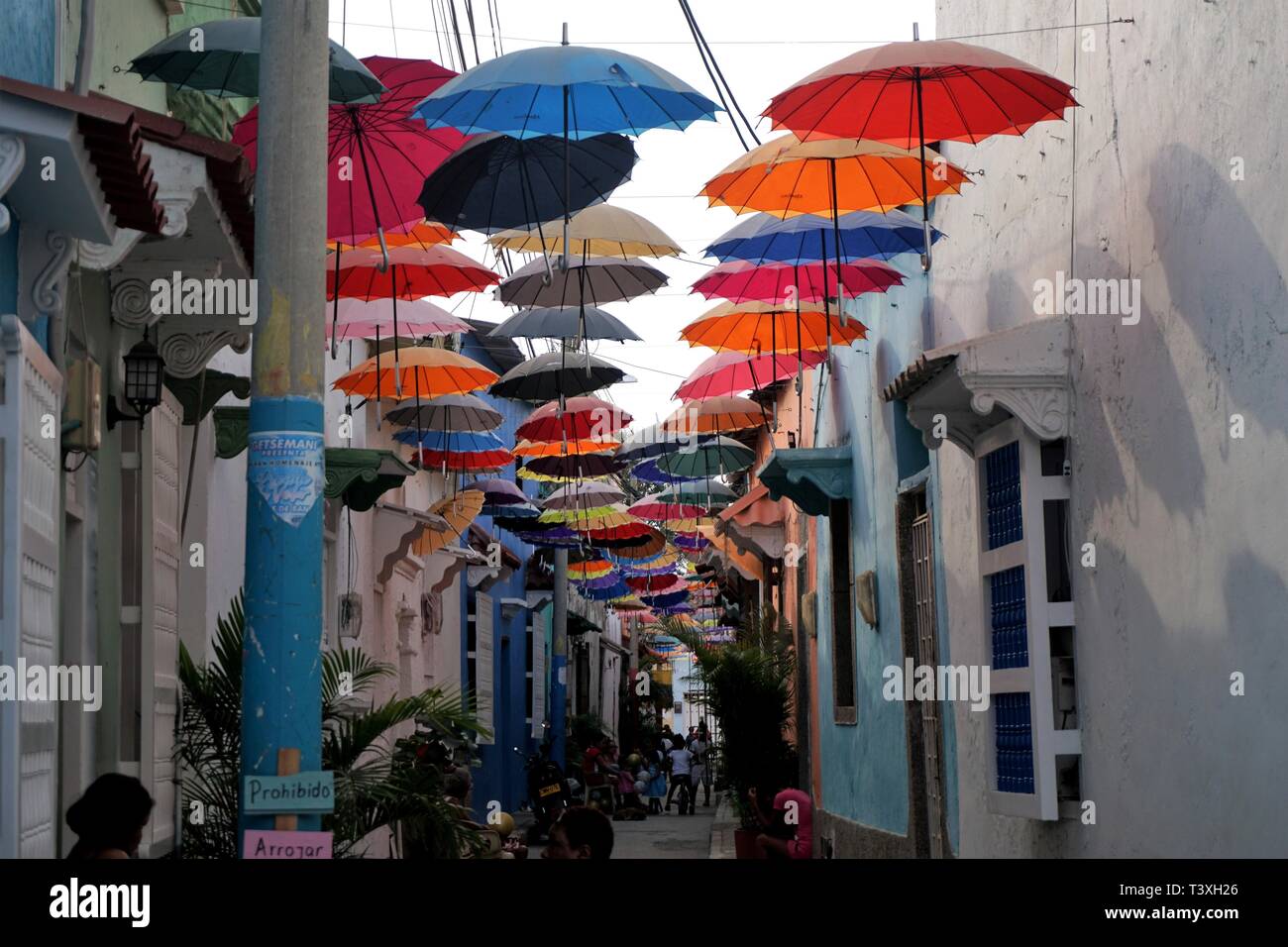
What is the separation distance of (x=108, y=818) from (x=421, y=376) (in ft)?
31.2

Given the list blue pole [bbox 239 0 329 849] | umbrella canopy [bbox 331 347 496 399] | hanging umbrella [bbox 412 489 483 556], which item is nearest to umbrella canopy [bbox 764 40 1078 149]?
blue pole [bbox 239 0 329 849]

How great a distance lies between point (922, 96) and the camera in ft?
26.5

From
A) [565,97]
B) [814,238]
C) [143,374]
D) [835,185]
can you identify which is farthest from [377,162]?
[814,238]

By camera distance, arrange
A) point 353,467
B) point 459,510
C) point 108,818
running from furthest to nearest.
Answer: point 459,510
point 353,467
point 108,818

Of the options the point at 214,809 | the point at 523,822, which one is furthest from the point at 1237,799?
the point at 523,822

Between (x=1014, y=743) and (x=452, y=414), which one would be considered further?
(x=452, y=414)

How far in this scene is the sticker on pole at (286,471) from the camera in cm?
547

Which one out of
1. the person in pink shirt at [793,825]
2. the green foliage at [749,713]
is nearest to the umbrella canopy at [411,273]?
the person in pink shirt at [793,825]

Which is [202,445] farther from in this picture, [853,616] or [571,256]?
[853,616]

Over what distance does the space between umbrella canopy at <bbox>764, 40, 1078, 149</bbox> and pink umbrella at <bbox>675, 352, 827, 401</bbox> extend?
6727mm

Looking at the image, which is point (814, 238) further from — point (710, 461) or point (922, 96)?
point (710, 461)

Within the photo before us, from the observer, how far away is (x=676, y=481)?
88.7ft

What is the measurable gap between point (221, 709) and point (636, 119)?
3.86 meters
